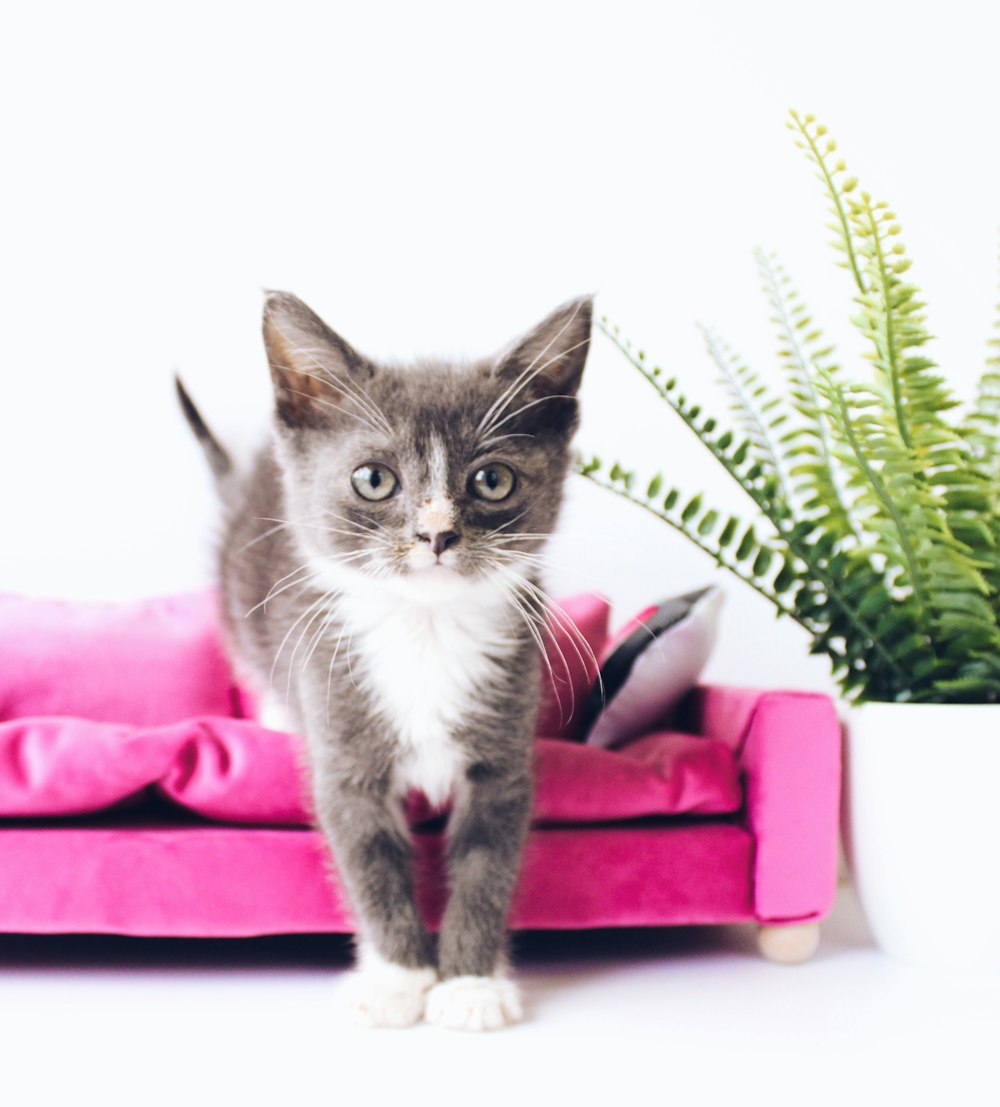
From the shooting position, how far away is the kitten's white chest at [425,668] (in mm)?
1324

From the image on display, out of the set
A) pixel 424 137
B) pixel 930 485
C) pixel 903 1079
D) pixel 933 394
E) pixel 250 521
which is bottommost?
pixel 903 1079

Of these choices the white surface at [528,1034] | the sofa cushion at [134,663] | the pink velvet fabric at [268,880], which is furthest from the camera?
the sofa cushion at [134,663]

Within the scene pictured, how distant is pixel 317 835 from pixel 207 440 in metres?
0.97

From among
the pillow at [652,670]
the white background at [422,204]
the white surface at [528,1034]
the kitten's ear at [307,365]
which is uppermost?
the white background at [422,204]

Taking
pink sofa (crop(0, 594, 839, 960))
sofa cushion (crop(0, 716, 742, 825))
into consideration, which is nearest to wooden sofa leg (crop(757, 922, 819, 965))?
pink sofa (crop(0, 594, 839, 960))

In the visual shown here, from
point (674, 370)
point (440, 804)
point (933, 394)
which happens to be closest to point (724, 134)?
point (674, 370)

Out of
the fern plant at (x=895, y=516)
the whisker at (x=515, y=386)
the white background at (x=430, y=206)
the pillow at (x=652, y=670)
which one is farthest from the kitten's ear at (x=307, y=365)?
the white background at (x=430, y=206)

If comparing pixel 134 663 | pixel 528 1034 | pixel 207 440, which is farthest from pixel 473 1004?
pixel 207 440

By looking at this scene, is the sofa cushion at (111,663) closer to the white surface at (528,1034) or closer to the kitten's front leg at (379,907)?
the white surface at (528,1034)

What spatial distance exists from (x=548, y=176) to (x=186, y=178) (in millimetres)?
763

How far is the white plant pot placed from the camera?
1.40 metres

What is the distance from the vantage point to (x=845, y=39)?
2316 mm

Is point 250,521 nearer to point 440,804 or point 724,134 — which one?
point 440,804

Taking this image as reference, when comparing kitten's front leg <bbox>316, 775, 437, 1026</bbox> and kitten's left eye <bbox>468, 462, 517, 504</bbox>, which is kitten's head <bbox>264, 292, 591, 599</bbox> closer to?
kitten's left eye <bbox>468, 462, 517, 504</bbox>
